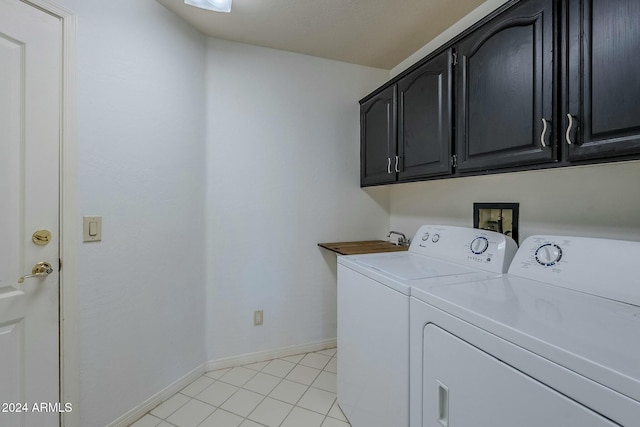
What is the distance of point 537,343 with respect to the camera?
0.66m

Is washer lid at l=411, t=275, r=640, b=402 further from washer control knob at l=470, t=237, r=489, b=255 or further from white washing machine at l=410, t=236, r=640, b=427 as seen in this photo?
washer control knob at l=470, t=237, r=489, b=255

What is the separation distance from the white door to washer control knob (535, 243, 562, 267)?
210cm

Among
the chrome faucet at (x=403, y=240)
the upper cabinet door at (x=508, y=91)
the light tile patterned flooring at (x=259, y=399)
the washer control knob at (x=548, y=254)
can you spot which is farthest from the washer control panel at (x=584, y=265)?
the light tile patterned flooring at (x=259, y=399)

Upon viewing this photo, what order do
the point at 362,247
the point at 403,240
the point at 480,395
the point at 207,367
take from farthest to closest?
1. the point at 403,240
2. the point at 362,247
3. the point at 207,367
4. the point at 480,395

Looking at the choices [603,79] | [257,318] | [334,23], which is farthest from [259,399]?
[334,23]

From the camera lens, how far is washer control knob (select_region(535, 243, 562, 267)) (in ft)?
3.57

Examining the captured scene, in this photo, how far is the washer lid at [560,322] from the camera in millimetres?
566

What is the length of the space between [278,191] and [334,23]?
3.97ft

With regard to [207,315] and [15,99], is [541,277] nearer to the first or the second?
[207,315]

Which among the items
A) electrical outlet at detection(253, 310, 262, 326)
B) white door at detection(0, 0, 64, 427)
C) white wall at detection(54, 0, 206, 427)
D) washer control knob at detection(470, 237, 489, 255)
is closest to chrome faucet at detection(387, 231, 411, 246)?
washer control knob at detection(470, 237, 489, 255)

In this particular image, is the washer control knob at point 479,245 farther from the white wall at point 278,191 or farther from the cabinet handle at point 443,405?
the white wall at point 278,191

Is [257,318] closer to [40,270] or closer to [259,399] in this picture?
[259,399]

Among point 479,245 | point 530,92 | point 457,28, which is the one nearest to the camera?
point 530,92

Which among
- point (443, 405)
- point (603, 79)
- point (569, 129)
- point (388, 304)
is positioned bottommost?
point (443, 405)
